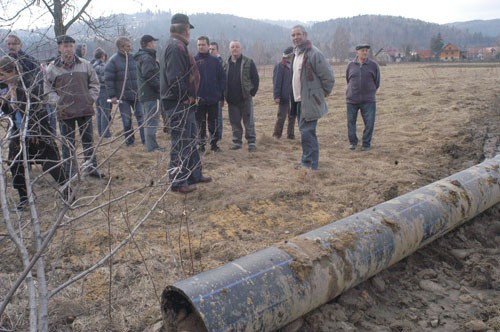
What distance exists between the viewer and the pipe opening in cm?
261

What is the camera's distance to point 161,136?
8938 mm

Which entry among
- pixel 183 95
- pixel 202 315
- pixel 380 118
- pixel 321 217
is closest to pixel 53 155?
pixel 183 95

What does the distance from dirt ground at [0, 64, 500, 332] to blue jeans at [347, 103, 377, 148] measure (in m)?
0.27

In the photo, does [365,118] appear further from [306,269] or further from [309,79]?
[306,269]

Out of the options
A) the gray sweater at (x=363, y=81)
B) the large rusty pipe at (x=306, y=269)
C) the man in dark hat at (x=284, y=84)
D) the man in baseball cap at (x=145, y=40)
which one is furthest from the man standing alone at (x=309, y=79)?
the man in baseball cap at (x=145, y=40)

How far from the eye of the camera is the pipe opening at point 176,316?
8.57 feet

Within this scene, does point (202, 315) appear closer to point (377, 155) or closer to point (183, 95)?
point (183, 95)

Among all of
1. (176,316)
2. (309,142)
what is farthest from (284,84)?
(176,316)

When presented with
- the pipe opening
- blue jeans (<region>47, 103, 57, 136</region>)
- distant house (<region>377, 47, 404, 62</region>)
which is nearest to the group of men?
blue jeans (<region>47, 103, 57, 136</region>)

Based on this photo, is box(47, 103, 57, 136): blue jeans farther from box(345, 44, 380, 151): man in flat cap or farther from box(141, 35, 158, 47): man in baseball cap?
box(345, 44, 380, 151): man in flat cap

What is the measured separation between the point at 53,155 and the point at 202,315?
3567 millimetres

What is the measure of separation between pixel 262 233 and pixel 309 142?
223cm

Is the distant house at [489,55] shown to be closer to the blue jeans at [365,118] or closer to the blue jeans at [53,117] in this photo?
the blue jeans at [365,118]

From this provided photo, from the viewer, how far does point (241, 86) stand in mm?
7227
